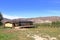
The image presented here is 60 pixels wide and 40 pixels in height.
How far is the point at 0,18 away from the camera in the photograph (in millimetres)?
94438

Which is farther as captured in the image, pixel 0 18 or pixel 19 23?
pixel 0 18

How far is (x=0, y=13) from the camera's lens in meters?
97.7

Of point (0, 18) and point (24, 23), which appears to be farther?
point (0, 18)

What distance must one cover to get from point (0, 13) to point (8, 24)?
22765 millimetres

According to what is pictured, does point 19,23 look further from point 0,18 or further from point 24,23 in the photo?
point 0,18

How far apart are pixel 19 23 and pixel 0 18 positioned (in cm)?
1535

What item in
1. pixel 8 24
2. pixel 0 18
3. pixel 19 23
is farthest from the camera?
pixel 0 18

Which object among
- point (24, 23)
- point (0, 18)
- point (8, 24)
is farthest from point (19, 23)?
point (0, 18)

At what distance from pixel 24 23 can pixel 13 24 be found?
7.65 meters

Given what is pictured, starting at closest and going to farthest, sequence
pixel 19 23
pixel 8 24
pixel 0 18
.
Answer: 1. pixel 8 24
2. pixel 19 23
3. pixel 0 18

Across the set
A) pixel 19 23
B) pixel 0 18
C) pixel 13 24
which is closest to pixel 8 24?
pixel 13 24

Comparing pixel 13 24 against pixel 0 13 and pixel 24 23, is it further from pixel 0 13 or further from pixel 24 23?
pixel 0 13

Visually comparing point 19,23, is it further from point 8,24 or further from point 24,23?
point 8,24

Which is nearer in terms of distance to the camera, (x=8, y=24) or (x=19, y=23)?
(x=8, y=24)
